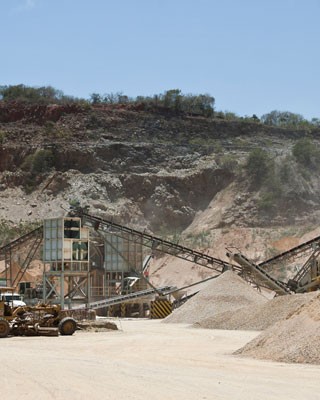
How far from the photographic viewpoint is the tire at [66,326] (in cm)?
3080

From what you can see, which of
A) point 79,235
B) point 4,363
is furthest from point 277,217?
point 4,363

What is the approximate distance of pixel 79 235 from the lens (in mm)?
48812

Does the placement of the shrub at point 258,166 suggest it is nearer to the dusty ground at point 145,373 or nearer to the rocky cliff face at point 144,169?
the rocky cliff face at point 144,169

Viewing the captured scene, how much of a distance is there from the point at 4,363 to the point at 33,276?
46318 mm

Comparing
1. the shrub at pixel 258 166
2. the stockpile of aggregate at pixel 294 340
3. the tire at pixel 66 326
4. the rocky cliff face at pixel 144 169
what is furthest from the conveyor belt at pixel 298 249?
the shrub at pixel 258 166

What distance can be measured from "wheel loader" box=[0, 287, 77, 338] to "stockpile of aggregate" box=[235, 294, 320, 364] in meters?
11.4

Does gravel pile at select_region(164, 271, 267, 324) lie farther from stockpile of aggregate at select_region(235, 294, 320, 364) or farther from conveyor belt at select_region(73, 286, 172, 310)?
stockpile of aggregate at select_region(235, 294, 320, 364)

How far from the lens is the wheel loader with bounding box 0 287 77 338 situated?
3031 cm

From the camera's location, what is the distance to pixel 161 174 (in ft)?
289

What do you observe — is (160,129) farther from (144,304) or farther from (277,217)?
(144,304)

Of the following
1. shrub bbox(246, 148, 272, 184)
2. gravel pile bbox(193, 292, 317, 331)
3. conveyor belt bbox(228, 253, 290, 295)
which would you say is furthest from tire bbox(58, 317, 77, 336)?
shrub bbox(246, 148, 272, 184)

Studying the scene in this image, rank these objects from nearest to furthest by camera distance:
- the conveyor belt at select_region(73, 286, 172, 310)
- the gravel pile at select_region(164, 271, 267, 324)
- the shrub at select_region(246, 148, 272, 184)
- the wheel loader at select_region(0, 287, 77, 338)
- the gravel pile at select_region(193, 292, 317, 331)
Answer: the wheel loader at select_region(0, 287, 77, 338), the gravel pile at select_region(193, 292, 317, 331), the gravel pile at select_region(164, 271, 267, 324), the conveyor belt at select_region(73, 286, 172, 310), the shrub at select_region(246, 148, 272, 184)

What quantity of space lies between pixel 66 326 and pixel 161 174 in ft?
190

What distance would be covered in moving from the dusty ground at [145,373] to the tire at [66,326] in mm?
4087
